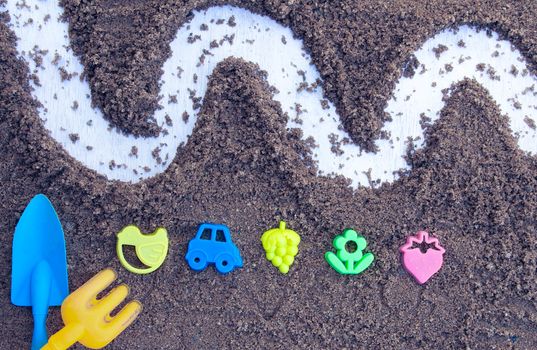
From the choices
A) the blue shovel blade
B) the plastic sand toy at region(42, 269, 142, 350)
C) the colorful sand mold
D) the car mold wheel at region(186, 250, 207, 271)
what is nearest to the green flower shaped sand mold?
the colorful sand mold

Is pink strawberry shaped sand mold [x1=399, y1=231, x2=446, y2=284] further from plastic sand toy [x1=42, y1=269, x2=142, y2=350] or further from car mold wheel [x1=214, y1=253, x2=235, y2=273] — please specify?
plastic sand toy [x1=42, y1=269, x2=142, y2=350]

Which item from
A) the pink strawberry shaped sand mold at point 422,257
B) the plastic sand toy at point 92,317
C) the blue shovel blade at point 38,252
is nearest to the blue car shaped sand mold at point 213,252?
the plastic sand toy at point 92,317

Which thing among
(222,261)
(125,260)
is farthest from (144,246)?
(222,261)

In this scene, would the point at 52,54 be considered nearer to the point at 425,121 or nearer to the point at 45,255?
the point at 45,255

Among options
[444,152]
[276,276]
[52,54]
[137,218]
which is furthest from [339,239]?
[52,54]

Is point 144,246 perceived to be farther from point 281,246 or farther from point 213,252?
point 281,246

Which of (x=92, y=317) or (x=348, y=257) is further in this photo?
(x=348, y=257)

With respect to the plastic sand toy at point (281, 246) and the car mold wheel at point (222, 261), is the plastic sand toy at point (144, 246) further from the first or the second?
the plastic sand toy at point (281, 246)
